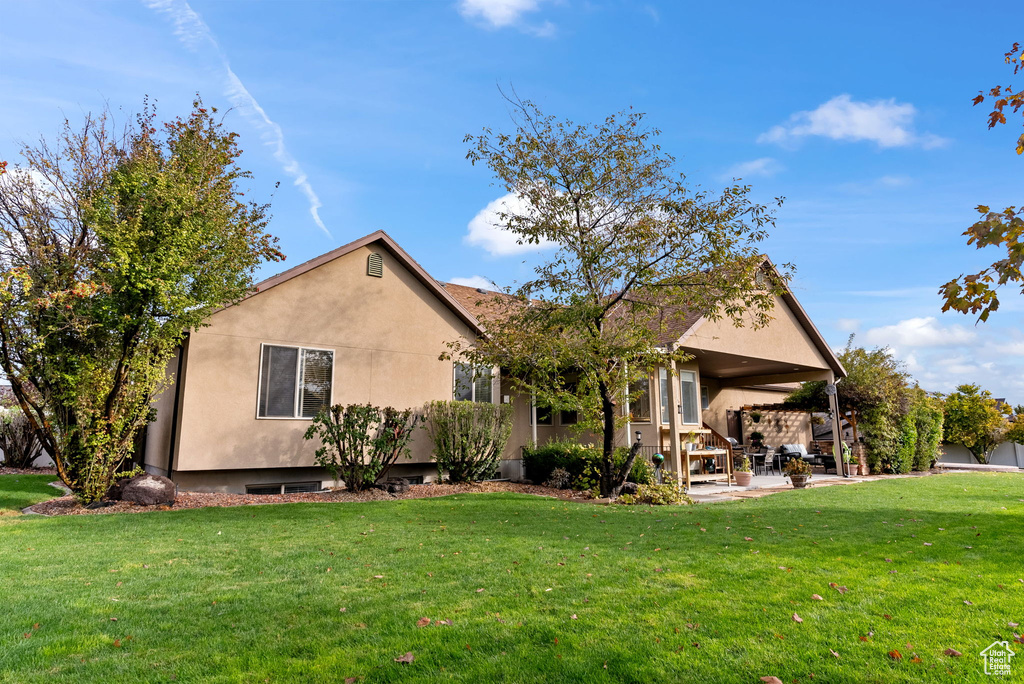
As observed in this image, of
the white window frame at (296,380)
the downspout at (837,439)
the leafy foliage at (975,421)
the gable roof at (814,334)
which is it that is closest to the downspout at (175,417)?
the white window frame at (296,380)

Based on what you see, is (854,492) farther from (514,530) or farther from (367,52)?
(367,52)

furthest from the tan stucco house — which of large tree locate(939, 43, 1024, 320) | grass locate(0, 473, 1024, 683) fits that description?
large tree locate(939, 43, 1024, 320)

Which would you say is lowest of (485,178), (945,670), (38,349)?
(945,670)

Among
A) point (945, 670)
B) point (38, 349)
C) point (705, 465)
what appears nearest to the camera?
point (945, 670)

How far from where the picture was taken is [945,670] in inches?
140

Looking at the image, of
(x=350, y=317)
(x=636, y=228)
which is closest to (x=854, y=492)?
(x=636, y=228)

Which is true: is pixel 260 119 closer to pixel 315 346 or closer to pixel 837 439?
pixel 315 346

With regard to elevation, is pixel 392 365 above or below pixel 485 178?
below

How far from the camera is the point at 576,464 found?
13859 mm

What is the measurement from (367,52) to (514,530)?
9281mm

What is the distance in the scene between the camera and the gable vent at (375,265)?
46.3 feet

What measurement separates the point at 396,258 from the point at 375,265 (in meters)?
0.62

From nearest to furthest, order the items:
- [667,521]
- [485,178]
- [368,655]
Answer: [368,655], [667,521], [485,178]

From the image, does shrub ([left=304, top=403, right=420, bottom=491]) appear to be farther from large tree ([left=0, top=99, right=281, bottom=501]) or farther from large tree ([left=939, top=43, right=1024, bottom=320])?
large tree ([left=939, top=43, right=1024, bottom=320])
